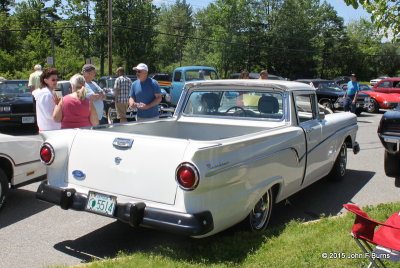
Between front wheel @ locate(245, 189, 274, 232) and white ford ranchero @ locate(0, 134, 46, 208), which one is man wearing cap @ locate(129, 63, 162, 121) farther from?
front wheel @ locate(245, 189, 274, 232)

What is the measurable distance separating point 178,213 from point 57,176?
145cm

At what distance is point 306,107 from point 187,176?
9.57 feet

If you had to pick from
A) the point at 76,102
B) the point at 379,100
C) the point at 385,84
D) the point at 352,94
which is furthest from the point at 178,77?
the point at 76,102

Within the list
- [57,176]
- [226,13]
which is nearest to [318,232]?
[57,176]

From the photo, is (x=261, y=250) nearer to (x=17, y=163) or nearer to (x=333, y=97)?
(x=17, y=163)

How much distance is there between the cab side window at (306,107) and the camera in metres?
5.43

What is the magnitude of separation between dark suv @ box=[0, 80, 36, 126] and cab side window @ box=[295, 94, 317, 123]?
828 cm

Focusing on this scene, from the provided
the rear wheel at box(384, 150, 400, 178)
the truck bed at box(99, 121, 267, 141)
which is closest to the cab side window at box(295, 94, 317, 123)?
the truck bed at box(99, 121, 267, 141)

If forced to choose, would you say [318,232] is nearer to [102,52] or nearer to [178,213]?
[178,213]

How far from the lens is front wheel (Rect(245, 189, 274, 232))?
13.8 ft

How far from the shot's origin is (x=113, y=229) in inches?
179

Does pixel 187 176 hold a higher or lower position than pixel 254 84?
lower

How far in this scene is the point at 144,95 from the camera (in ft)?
22.7

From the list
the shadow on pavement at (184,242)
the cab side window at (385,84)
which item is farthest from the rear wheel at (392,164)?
the cab side window at (385,84)
